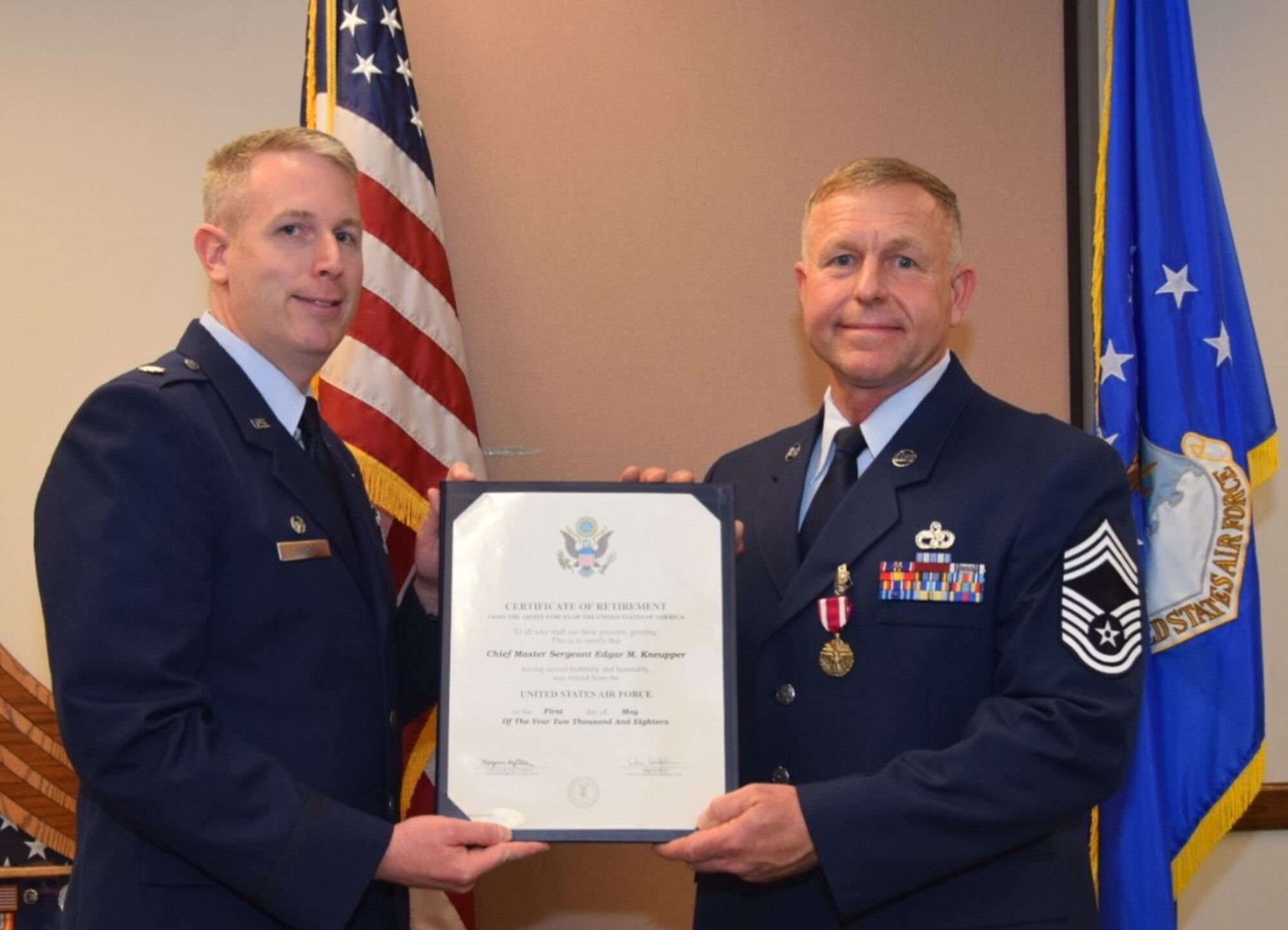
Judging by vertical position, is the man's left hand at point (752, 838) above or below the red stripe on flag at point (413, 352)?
A: below

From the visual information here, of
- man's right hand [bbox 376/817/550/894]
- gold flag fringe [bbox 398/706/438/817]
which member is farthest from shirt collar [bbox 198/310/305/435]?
gold flag fringe [bbox 398/706/438/817]

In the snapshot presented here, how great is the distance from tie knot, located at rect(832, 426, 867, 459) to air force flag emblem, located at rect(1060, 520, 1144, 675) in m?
0.41

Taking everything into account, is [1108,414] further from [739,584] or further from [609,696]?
[609,696]

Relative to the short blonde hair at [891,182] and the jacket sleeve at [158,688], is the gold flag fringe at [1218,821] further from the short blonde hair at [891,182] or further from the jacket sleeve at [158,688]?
the jacket sleeve at [158,688]

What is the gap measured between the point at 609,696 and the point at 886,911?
0.55 metres

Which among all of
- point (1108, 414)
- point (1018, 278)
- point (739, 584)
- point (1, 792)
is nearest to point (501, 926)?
point (1, 792)

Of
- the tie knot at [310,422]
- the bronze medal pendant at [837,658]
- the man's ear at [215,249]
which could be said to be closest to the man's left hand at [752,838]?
the bronze medal pendant at [837,658]

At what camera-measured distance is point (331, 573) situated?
7.04 feet

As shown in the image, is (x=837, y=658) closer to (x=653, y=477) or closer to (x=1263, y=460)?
(x=653, y=477)

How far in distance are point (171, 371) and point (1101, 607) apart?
58.9 inches

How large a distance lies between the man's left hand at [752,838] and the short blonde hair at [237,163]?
1.24 m

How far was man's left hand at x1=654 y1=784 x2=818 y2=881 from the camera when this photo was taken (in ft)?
6.61

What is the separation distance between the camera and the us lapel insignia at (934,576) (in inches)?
84.6
